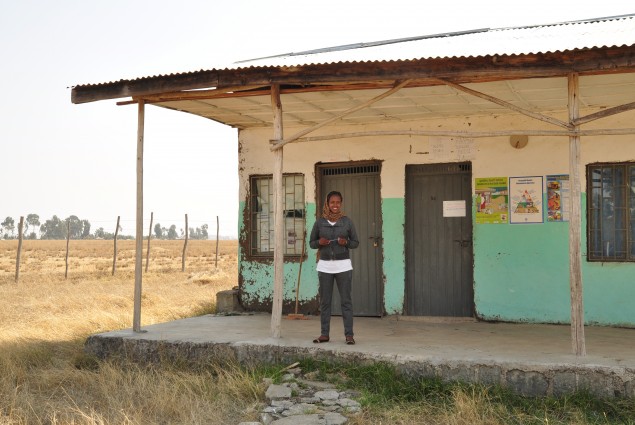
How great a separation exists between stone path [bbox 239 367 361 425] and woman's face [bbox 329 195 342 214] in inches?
70.3

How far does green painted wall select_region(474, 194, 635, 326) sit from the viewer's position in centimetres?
870

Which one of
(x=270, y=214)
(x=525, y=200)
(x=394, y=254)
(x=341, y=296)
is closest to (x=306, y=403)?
(x=341, y=296)

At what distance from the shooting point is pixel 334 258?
7.60 metres

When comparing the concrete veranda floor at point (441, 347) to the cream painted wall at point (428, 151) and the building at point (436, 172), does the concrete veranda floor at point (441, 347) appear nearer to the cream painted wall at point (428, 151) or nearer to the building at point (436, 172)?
the building at point (436, 172)

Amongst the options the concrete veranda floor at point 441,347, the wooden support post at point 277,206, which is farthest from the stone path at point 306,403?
the wooden support post at point 277,206

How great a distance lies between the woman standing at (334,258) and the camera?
24.8 feet

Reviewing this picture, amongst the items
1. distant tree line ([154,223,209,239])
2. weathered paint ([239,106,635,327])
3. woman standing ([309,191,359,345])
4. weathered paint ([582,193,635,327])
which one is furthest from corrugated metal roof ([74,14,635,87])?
distant tree line ([154,223,209,239])

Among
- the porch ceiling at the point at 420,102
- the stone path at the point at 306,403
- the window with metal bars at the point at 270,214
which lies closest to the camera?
the stone path at the point at 306,403

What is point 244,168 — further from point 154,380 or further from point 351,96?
point 154,380

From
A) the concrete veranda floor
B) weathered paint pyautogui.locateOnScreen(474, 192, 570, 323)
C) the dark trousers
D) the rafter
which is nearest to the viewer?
the concrete veranda floor

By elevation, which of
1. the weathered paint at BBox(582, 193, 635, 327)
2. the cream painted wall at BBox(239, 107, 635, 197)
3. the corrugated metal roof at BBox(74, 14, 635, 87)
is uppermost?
the corrugated metal roof at BBox(74, 14, 635, 87)

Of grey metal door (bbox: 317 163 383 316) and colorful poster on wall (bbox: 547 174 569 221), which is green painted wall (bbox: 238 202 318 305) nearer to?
grey metal door (bbox: 317 163 383 316)

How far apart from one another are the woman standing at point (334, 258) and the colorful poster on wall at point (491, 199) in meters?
2.60

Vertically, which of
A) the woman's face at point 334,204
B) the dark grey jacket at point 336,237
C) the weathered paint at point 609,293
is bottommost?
Result: the weathered paint at point 609,293
